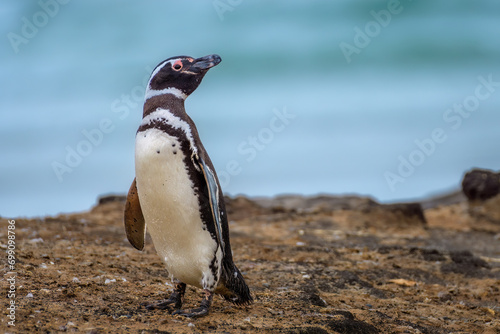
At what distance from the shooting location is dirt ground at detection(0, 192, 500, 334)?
3.79 m

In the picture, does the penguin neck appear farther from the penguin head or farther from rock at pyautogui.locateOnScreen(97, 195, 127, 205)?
rock at pyautogui.locateOnScreen(97, 195, 127, 205)

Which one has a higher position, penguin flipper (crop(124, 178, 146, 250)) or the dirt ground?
penguin flipper (crop(124, 178, 146, 250))

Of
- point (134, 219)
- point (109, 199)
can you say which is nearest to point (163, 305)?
point (134, 219)

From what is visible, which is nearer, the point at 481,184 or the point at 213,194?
the point at 213,194

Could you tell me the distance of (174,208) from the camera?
12.3ft

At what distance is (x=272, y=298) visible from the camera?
458 centimetres

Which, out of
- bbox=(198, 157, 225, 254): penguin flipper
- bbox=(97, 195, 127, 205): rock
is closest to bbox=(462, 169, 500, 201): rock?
bbox=(97, 195, 127, 205): rock

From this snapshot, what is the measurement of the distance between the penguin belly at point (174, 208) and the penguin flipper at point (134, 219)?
0.26 m

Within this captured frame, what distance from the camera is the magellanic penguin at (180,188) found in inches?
147

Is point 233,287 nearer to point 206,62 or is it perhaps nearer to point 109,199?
point 206,62

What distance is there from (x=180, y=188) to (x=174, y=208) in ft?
0.42

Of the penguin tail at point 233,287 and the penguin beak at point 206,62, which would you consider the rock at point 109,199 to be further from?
the penguin beak at point 206,62

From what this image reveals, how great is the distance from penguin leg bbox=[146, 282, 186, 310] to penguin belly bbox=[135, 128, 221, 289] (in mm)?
202

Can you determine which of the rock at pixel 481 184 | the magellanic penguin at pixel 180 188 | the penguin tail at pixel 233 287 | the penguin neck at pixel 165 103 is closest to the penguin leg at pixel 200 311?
the magellanic penguin at pixel 180 188
